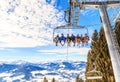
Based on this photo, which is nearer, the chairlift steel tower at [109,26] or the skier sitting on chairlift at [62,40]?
the chairlift steel tower at [109,26]

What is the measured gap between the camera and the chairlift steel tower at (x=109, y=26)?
29447 mm

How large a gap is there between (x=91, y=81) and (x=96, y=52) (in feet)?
18.1

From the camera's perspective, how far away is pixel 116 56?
29.9m

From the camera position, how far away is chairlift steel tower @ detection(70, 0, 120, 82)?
29447 mm

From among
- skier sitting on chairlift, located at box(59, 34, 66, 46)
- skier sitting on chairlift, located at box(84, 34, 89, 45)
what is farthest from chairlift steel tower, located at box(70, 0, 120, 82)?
skier sitting on chairlift, located at box(59, 34, 66, 46)

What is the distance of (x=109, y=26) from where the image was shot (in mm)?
32844

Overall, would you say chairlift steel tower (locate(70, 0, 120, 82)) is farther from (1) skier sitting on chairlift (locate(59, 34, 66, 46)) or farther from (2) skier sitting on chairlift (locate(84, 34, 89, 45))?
(1) skier sitting on chairlift (locate(59, 34, 66, 46))

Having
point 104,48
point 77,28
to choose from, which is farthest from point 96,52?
point 77,28

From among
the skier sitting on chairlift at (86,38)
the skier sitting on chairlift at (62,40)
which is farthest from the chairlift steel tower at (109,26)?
the skier sitting on chairlift at (62,40)

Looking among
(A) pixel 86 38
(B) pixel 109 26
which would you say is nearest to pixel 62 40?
(A) pixel 86 38

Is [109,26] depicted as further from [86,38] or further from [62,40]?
[62,40]

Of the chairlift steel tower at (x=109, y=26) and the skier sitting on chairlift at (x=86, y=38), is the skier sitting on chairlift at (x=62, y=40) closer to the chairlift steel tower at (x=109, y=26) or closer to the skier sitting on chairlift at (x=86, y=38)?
the skier sitting on chairlift at (x=86, y=38)

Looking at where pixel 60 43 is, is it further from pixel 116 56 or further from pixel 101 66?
pixel 101 66

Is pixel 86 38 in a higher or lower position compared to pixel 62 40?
higher
